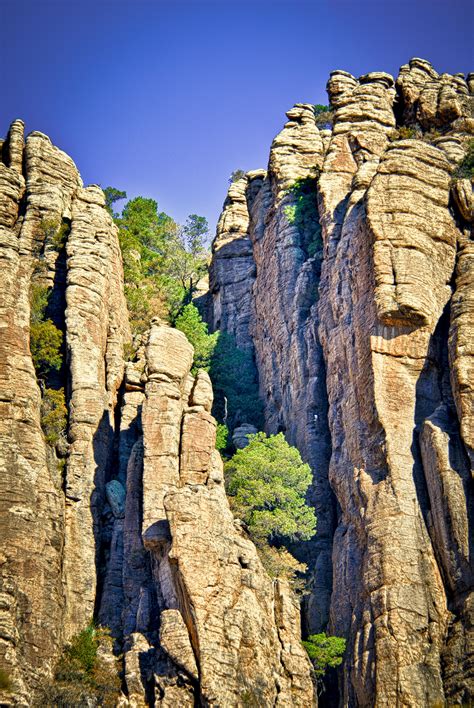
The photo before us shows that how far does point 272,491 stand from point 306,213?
24.5 m

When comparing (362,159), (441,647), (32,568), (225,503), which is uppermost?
(362,159)

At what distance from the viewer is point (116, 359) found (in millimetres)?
64625

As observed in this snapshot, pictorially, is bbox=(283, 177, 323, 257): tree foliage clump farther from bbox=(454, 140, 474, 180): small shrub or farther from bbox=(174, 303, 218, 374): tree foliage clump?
bbox=(454, 140, 474, 180): small shrub

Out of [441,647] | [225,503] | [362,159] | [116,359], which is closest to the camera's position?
[441,647]

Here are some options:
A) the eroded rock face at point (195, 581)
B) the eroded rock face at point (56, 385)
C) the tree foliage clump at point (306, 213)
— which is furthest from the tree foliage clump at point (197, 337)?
the eroded rock face at point (195, 581)

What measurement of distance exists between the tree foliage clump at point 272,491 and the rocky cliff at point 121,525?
11.5 feet

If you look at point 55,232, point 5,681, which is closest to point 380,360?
point 5,681

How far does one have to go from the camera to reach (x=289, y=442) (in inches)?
2618

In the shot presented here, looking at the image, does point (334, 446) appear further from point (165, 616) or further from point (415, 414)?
point (165, 616)

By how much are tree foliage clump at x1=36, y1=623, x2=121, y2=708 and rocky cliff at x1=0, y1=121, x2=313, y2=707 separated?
334 millimetres

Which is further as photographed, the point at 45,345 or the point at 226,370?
the point at 226,370

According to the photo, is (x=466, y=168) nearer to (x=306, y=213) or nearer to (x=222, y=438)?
(x=306, y=213)

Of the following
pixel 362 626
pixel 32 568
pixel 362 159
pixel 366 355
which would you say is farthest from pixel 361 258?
pixel 32 568

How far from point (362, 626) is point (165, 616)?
31.4 feet
